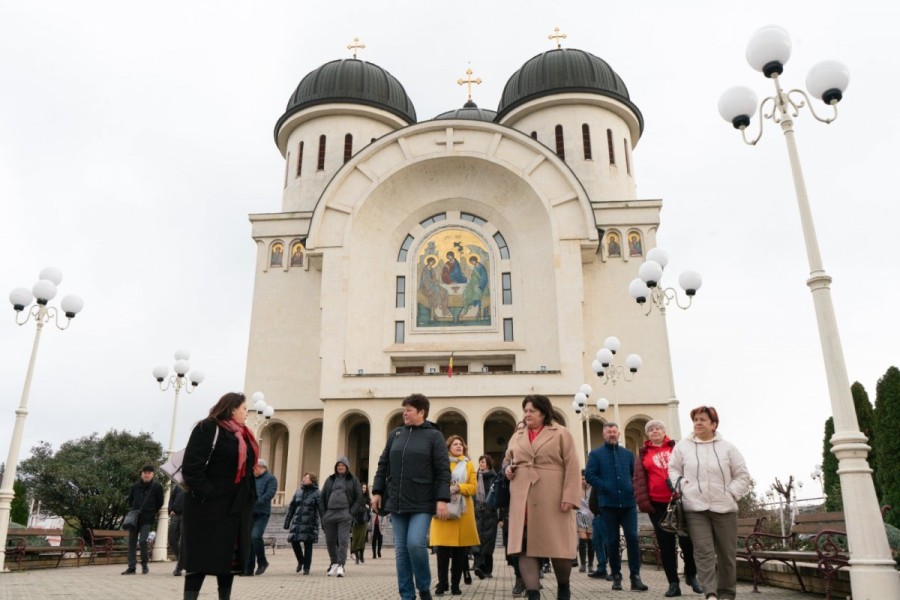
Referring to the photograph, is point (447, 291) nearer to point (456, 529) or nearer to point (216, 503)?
point (456, 529)

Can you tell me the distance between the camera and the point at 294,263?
31250 mm

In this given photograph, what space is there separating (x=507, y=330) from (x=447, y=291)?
10.1 feet

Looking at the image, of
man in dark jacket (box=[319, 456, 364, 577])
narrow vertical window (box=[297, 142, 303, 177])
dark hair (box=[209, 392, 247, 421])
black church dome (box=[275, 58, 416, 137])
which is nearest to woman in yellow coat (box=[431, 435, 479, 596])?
dark hair (box=[209, 392, 247, 421])

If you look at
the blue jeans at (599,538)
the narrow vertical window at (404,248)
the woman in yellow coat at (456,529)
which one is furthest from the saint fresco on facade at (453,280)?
the woman in yellow coat at (456,529)

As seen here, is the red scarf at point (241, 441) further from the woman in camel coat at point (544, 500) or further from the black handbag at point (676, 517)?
the black handbag at point (676, 517)

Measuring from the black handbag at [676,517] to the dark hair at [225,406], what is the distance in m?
3.50

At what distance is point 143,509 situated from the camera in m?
10.7

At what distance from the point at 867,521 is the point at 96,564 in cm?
1276

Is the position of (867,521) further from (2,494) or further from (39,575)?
(2,494)

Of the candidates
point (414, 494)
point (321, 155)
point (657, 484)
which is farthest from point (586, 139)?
point (414, 494)

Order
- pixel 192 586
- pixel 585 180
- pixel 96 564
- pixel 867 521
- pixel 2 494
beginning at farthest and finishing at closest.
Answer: pixel 585 180 < pixel 96 564 < pixel 2 494 < pixel 867 521 < pixel 192 586

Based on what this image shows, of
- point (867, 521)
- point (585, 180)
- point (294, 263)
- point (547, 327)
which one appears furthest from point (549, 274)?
point (867, 521)

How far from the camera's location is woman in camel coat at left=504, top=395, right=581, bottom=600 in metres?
5.14

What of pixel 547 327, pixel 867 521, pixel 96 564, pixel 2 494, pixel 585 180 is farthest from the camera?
pixel 585 180
